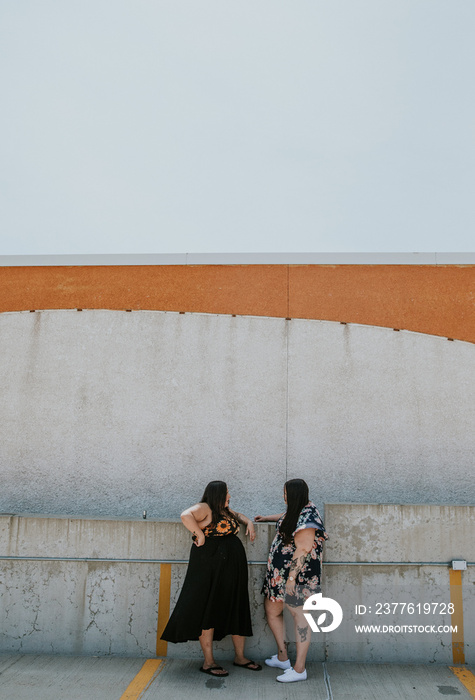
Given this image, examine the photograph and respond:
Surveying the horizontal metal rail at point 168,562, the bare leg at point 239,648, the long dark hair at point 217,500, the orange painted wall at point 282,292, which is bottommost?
the bare leg at point 239,648

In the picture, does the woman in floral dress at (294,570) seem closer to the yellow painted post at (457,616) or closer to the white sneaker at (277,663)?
the white sneaker at (277,663)

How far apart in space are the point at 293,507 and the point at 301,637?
41.0 inches

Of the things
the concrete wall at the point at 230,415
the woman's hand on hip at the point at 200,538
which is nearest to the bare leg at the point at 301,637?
the woman's hand on hip at the point at 200,538

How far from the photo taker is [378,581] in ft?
16.2

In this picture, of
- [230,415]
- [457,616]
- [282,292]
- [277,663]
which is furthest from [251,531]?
[282,292]

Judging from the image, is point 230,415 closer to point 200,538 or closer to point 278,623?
point 200,538

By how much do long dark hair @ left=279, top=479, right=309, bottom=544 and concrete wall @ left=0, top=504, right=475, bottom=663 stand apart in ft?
1.75

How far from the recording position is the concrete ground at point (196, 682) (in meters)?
4.11

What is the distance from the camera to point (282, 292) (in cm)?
711

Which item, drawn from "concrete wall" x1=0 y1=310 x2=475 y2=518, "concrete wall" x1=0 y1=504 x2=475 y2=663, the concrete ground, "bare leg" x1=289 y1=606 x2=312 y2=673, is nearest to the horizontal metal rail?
"concrete wall" x1=0 y1=504 x2=475 y2=663

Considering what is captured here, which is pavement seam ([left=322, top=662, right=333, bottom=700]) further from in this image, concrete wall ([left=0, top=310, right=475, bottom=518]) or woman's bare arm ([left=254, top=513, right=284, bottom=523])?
concrete wall ([left=0, top=310, right=475, bottom=518])

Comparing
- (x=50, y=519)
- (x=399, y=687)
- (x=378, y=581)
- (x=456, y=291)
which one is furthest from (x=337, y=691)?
(x=456, y=291)

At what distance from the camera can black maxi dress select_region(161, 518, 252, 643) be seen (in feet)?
14.5

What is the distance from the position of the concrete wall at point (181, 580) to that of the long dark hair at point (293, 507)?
0.53 meters
